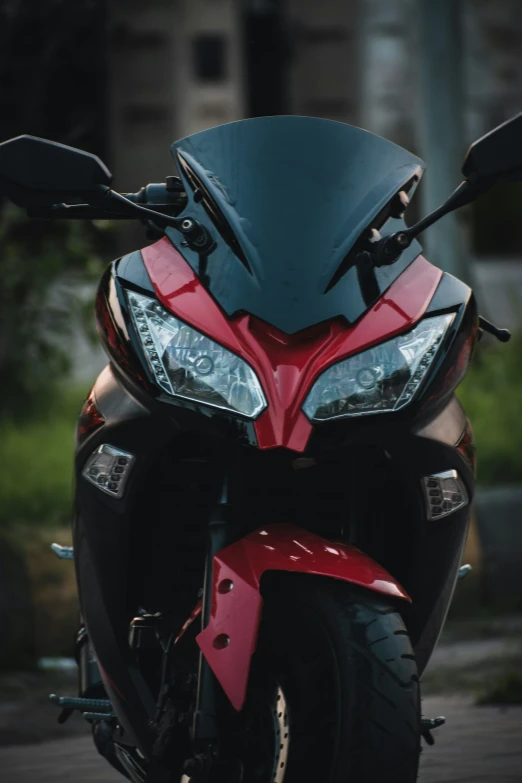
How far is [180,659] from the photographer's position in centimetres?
311

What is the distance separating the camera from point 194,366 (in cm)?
292

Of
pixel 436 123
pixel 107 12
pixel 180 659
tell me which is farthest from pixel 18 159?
pixel 107 12

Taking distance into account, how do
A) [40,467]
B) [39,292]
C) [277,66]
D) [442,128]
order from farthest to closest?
[277,66], [442,128], [39,292], [40,467]

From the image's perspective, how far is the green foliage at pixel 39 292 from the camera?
27.8 feet

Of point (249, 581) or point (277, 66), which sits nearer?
point (249, 581)

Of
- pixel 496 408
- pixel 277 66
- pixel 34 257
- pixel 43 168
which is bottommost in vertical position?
pixel 496 408

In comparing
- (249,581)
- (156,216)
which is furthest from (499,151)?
(249,581)

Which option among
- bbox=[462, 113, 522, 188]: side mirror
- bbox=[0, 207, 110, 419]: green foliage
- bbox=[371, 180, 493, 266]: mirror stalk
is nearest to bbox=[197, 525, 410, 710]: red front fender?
bbox=[371, 180, 493, 266]: mirror stalk

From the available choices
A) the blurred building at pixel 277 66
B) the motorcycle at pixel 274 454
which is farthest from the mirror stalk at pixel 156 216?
the blurred building at pixel 277 66

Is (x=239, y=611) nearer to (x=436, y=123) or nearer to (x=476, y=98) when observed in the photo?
(x=436, y=123)

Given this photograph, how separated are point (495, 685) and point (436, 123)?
19.1 ft

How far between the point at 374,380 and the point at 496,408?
6.39m

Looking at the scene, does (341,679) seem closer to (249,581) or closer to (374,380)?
(249,581)

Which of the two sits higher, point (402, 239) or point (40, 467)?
point (402, 239)
